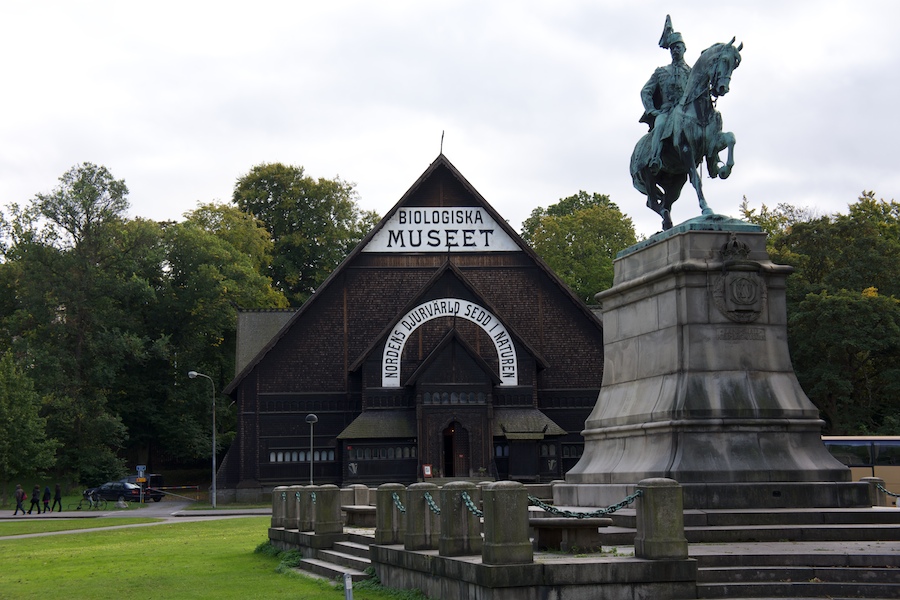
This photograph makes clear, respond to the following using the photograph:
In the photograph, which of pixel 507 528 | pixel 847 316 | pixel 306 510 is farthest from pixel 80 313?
pixel 507 528

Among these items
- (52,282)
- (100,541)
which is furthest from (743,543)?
(52,282)

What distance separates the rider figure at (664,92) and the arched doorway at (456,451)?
32447mm

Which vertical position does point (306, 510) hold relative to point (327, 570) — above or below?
above

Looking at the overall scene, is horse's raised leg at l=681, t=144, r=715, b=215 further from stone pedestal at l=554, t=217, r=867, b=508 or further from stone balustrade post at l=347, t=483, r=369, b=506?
stone balustrade post at l=347, t=483, r=369, b=506

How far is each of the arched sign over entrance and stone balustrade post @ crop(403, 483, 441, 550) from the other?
37062mm

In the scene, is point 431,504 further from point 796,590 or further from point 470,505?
point 796,590

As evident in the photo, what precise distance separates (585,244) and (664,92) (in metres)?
55.9

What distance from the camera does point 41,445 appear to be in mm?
56125

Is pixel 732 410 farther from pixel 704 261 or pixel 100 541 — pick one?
pixel 100 541

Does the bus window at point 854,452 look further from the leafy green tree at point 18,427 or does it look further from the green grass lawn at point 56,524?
the leafy green tree at point 18,427

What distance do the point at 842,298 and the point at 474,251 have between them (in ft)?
57.8

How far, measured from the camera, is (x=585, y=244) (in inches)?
2985

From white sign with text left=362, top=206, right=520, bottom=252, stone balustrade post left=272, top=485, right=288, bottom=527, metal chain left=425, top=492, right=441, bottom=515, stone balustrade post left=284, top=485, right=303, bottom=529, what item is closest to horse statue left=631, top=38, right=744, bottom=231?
metal chain left=425, top=492, right=441, bottom=515

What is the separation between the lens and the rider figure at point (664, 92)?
64.9 ft
